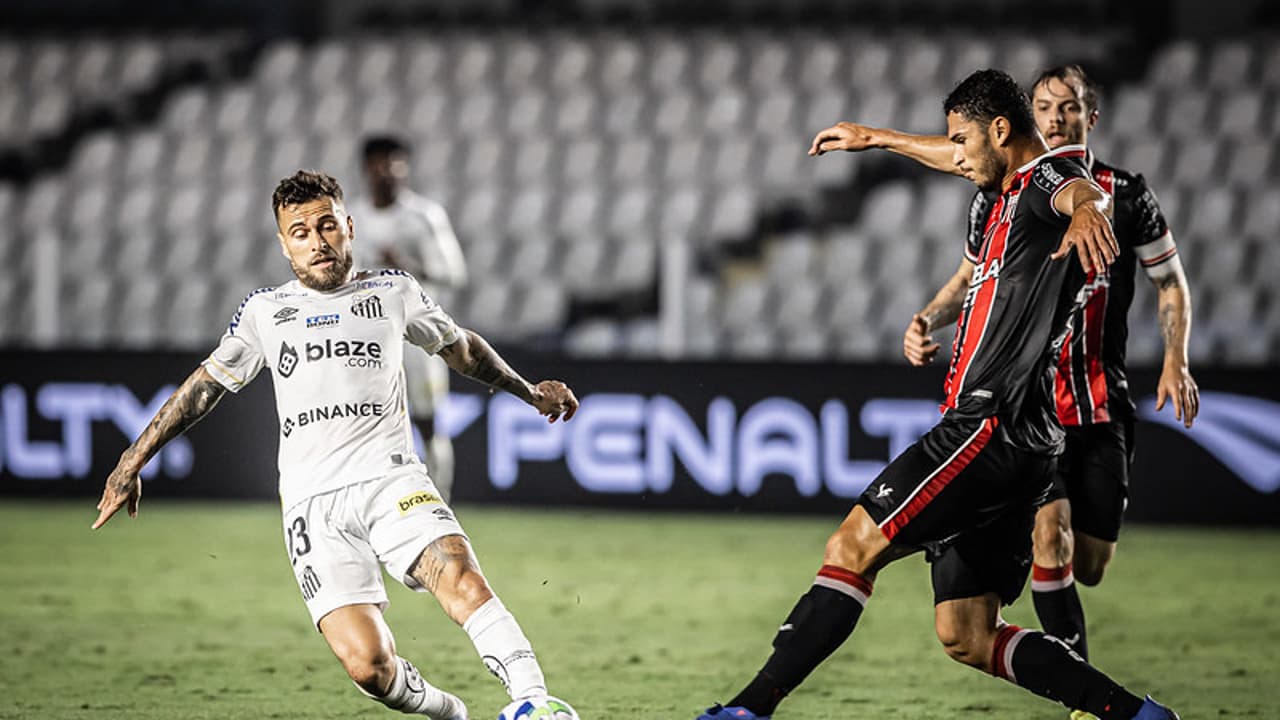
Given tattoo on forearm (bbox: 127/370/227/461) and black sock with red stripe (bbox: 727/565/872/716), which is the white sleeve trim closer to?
black sock with red stripe (bbox: 727/565/872/716)

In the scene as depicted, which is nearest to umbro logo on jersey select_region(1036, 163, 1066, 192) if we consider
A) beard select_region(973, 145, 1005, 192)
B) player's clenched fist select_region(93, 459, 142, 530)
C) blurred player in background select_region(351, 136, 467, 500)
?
beard select_region(973, 145, 1005, 192)

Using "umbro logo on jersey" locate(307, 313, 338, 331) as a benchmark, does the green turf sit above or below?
below

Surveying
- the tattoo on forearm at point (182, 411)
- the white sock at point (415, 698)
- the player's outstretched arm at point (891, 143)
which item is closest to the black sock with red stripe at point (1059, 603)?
the player's outstretched arm at point (891, 143)

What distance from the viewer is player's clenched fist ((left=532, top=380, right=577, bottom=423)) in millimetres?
4957

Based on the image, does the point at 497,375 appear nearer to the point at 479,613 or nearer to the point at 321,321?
the point at 321,321

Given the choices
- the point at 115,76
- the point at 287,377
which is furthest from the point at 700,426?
A: the point at 115,76

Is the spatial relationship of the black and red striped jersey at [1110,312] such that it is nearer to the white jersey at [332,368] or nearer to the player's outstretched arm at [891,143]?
the player's outstretched arm at [891,143]

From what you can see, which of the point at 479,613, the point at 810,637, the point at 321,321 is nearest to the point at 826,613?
the point at 810,637

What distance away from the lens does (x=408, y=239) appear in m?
8.94

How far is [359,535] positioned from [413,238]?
4483mm

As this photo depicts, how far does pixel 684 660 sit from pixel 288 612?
2059mm

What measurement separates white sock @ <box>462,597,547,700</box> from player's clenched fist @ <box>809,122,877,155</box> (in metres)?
1.61

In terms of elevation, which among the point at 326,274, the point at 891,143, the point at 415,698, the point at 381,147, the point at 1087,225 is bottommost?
the point at 415,698

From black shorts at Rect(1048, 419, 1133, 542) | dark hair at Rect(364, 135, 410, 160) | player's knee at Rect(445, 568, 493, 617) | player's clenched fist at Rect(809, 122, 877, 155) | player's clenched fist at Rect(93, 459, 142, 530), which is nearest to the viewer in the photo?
player's knee at Rect(445, 568, 493, 617)
